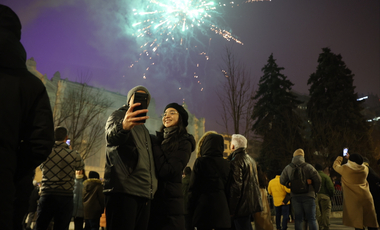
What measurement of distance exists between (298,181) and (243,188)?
2274 mm

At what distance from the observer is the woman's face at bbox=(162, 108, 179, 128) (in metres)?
3.69

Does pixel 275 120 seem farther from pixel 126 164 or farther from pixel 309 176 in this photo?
pixel 126 164

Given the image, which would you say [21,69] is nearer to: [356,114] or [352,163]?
[352,163]

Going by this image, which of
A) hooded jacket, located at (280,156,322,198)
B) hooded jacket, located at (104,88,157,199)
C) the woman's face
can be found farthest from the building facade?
hooded jacket, located at (104,88,157,199)

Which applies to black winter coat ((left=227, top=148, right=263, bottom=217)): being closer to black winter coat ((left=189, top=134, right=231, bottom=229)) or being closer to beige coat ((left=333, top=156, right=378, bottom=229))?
black winter coat ((left=189, top=134, right=231, bottom=229))

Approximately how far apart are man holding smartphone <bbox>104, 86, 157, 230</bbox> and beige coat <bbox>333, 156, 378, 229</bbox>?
603 centimetres

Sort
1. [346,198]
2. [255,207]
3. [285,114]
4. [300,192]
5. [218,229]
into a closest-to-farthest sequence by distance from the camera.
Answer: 1. [218,229]
2. [255,207]
3. [300,192]
4. [346,198]
5. [285,114]

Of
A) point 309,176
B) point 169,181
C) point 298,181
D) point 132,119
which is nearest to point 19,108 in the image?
point 132,119

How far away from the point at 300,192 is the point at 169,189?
4.59 metres

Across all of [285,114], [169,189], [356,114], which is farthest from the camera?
[356,114]

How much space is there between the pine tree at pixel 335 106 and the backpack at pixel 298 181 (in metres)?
23.2

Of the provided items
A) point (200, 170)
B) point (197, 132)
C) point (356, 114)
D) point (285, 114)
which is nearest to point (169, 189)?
point (200, 170)

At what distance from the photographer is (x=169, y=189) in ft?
10.6

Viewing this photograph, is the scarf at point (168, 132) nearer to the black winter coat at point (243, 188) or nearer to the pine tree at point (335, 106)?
the black winter coat at point (243, 188)
